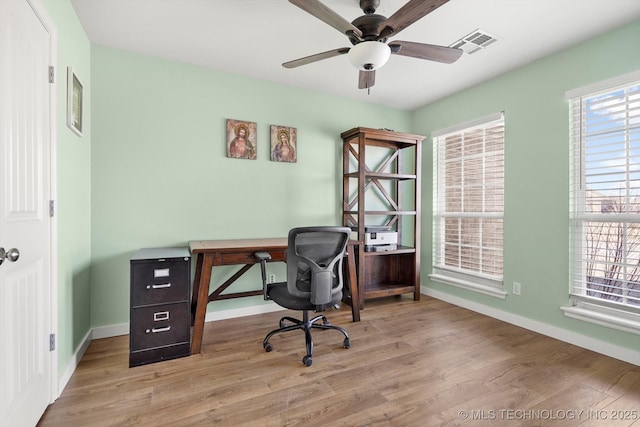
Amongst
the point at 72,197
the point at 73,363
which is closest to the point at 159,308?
the point at 73,363

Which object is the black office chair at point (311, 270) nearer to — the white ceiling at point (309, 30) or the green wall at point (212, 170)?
the green wall at point (212, 170)

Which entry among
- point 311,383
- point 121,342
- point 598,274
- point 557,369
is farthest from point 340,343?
point 598,274

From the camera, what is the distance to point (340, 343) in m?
2.51

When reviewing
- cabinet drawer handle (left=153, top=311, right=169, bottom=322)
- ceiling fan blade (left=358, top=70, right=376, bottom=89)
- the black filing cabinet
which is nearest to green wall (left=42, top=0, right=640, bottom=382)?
the black filing cabinet

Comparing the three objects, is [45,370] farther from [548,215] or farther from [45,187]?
[548,215]

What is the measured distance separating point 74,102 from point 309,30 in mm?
1764

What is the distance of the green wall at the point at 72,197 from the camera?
1821mm

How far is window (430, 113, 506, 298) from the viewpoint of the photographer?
3.21 m

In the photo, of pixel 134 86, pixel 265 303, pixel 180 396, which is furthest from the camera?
pixel 265 303

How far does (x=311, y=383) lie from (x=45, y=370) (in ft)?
4.83

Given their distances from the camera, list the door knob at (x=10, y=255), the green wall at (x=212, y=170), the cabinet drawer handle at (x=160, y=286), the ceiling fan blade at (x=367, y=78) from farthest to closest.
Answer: the green wall at (x=212, y=170) → the ceiling fan blade at (x=367, y=78) → the cabinet drawer handle at (x=160, y=286) → the door knob at (x=10, y=255)

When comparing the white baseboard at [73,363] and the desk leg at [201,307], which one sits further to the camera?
the desk leg at [201,307]

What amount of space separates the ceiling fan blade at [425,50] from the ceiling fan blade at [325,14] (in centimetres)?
32

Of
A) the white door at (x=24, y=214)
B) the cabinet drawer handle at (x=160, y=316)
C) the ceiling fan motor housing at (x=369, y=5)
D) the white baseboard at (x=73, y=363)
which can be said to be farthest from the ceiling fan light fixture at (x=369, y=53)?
the white baseboard at (x=73, y=363)
